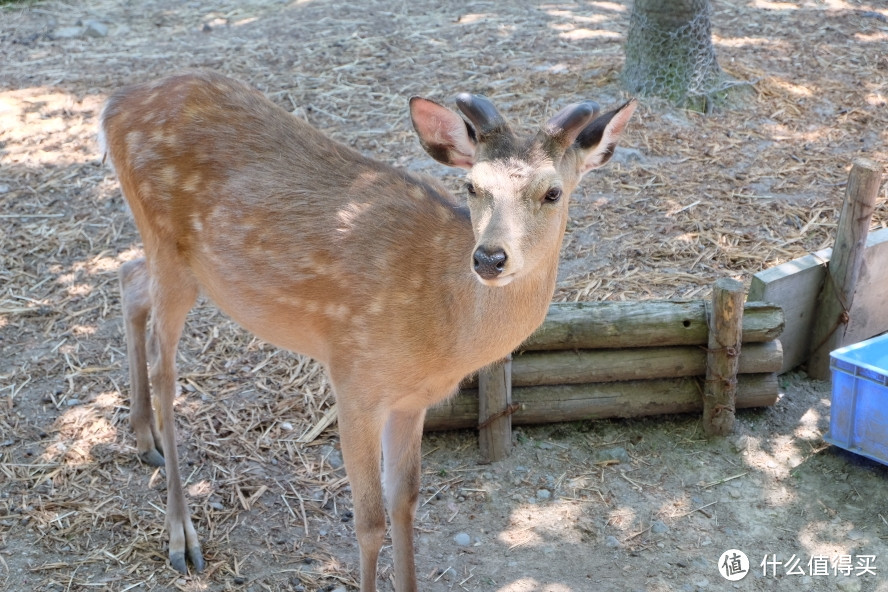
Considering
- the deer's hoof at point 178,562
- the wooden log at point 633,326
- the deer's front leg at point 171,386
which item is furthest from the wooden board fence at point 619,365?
the deer's hoof at point 178,562

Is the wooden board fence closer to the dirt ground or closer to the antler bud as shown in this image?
the dirt ground

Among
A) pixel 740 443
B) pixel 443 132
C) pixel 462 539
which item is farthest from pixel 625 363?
pixel 443 132

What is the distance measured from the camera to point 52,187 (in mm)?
7621

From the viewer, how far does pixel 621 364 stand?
5.30 m

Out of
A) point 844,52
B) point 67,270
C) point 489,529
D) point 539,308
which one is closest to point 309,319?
point 539,308

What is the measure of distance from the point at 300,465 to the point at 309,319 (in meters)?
1.26

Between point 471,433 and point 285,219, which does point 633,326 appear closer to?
point 471,433

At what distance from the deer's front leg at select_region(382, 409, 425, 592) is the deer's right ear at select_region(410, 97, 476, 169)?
118 cm

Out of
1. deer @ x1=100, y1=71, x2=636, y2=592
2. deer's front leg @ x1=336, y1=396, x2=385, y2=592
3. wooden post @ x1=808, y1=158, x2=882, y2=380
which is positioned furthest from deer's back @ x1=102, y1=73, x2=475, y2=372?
wooden post @ x1=808, y1=158, x2=882, y2=380

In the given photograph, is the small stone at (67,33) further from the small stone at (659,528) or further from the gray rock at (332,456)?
the small stone at (659,528)

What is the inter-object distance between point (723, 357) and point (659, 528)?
1.01 metres

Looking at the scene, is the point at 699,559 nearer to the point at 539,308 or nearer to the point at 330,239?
the point at 539,308

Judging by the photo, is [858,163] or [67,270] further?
[67,270]

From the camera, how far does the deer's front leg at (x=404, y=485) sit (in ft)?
14.2
